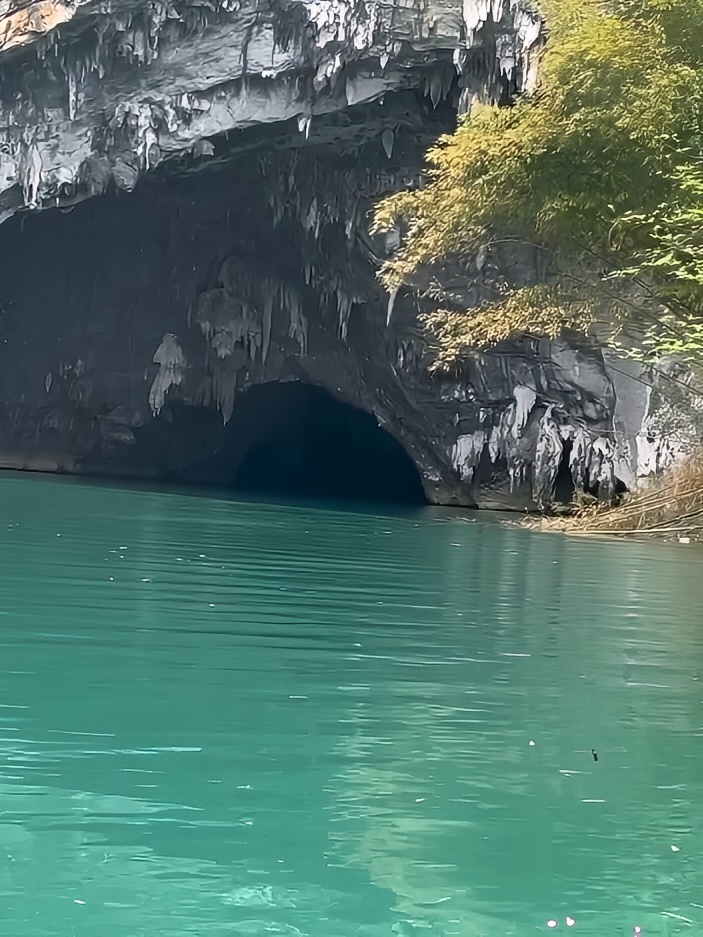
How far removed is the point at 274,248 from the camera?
934 inches

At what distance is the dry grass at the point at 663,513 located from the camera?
17.0 meters

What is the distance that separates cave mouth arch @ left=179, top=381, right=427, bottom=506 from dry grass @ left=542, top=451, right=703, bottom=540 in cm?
1015

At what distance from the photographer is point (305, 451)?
101ft

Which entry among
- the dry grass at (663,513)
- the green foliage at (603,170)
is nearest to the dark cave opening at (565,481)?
the dry grass at (663,513)

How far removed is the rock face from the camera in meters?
17.1

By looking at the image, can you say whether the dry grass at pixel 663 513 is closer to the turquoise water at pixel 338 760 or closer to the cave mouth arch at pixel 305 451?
the turquoise water at pixel 338 760

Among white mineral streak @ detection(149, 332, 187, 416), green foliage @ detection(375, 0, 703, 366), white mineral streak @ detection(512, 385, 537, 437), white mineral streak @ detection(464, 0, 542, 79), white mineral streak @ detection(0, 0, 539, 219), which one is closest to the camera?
green foliage @ detection(375, 0, 703, 366)

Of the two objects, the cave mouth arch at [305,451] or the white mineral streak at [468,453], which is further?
the cave mouth arch at [305,451]

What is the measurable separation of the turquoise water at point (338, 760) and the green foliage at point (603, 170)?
230cm

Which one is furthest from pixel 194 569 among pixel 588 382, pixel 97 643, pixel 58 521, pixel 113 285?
pixel 113 285

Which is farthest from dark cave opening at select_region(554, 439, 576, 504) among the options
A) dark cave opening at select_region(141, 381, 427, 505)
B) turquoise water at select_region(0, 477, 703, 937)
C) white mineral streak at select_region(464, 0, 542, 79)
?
turquoise water at select_region(0, 477, 703, 937)

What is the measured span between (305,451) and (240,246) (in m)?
7.63

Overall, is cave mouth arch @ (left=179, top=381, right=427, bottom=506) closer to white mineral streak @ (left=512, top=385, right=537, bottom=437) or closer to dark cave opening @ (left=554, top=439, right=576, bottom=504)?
white mineral streak @ (left=512, top=385, right=537, bottom=437)

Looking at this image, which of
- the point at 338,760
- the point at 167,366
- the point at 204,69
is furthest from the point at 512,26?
the point at 338,760
